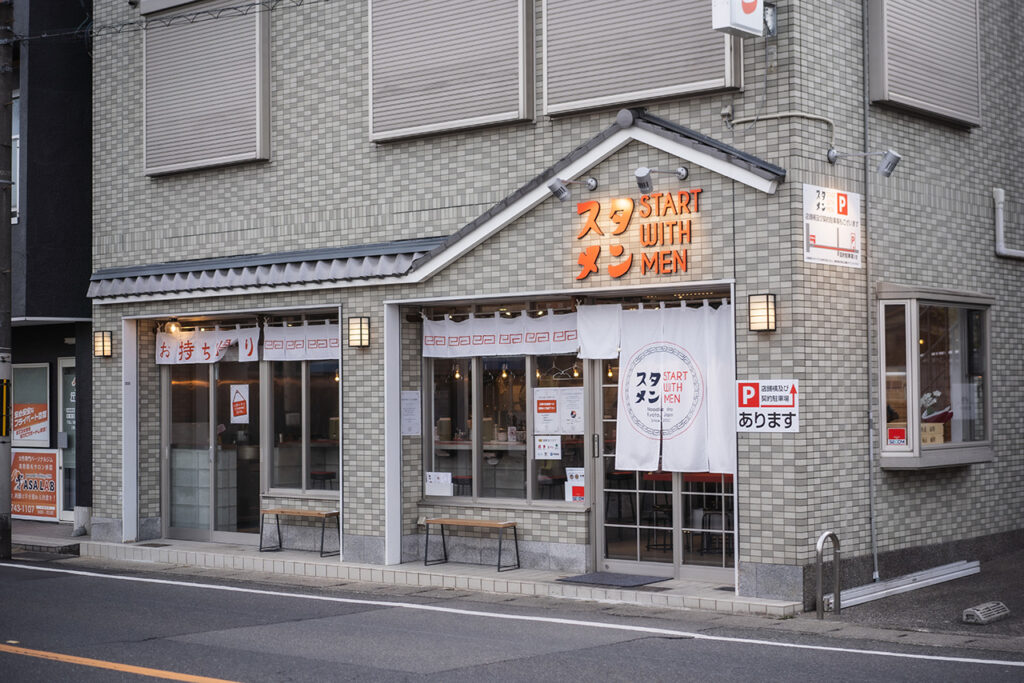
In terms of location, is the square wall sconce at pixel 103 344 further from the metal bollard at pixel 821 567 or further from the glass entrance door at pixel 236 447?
the metal bollard at pixel 821 567

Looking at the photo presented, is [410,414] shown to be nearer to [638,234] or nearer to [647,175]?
[638,234]

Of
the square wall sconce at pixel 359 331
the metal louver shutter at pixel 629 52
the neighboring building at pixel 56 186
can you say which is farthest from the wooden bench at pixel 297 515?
the metal louver shutter at pixel 629 52

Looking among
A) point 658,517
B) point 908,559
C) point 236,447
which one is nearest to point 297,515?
point 236,447

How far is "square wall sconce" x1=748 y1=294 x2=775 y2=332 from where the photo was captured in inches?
484

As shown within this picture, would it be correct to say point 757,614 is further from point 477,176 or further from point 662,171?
point 477,176

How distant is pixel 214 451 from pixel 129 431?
1.37 m

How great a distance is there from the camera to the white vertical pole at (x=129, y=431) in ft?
59.1

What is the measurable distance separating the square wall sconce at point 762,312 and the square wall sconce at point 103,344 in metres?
10.4

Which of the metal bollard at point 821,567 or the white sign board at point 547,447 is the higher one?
the white sign board at point 547,447

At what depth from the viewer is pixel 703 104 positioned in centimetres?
1322

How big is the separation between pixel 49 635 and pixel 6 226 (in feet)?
28.3

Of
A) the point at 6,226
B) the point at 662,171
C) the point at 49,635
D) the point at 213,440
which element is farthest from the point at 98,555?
the point at 662,171

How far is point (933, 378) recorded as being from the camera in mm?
14039

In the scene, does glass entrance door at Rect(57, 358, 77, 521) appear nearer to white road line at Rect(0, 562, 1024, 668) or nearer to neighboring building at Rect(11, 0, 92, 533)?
neighboring building at Rect(11, 0, 92, 533)
